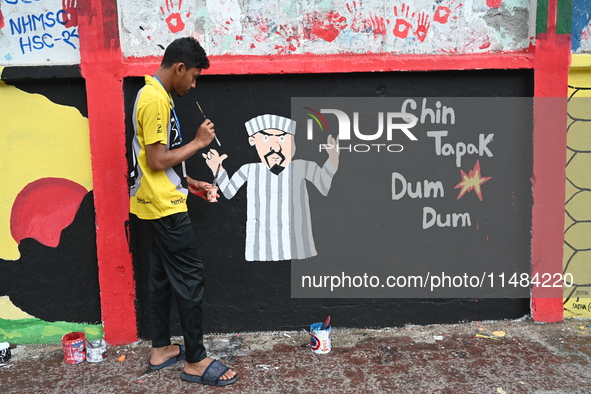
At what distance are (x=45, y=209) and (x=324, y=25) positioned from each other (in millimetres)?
2536

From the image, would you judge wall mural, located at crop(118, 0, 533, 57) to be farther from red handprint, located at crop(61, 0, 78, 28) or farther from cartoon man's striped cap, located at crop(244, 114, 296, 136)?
cartoon man's striped cap, located at crop(244, 114, 296, 136)

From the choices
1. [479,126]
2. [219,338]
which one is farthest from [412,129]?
[219,338]

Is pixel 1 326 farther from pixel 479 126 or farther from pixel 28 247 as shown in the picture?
pixel 479 126

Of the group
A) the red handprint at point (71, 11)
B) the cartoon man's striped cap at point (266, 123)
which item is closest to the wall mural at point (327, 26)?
the red handprint at point (71, 11)

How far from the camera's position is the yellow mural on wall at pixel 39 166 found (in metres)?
3.76

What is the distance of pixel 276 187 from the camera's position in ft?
12.9

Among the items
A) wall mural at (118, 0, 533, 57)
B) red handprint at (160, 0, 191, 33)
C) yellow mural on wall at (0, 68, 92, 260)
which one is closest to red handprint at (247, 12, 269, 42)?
wall mural at (118, 0, 533, 57)

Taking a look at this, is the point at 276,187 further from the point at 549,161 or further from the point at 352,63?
the point at 549,161

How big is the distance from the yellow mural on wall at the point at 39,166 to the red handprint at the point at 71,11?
0.59 m

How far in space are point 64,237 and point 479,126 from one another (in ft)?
10.9

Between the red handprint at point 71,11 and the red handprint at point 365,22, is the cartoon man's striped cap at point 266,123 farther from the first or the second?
the red handprint at point 71,11

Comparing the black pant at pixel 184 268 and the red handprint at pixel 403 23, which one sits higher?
the red handprint at pixel 403 23

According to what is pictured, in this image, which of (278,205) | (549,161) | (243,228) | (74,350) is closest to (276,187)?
(278,205)

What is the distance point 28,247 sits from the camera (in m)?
3.87
